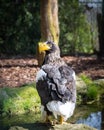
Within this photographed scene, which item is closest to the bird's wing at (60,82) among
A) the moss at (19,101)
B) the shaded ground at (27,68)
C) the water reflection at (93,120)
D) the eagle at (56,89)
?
the eagle at (56,89)

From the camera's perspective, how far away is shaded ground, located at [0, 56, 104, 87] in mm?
11488

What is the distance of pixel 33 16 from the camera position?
15.8m

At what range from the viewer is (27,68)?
12680 millimetres

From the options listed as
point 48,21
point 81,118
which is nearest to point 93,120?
point 81,118

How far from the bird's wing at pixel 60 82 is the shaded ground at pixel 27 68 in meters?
4.47

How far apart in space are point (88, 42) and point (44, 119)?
9.85 metres

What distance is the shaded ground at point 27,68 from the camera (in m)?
11.5

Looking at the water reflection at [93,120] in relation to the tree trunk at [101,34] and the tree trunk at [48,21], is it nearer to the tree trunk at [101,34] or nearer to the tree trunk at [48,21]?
the tree trunk at [48,21]

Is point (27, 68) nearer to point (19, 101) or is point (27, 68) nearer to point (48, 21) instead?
point (48, 21)

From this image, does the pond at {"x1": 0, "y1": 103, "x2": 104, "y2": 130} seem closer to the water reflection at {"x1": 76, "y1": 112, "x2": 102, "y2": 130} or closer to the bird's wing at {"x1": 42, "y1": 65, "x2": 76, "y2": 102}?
the water reflection at {"x1": 76, "y1": 112, "x2": 102, "y2": 130}

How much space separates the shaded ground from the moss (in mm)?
1699

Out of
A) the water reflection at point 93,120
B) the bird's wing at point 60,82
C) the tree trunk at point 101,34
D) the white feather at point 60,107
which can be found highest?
the tree trunk at point 101,34

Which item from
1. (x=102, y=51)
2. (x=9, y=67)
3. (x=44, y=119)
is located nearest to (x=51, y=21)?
(x=9, y=67)

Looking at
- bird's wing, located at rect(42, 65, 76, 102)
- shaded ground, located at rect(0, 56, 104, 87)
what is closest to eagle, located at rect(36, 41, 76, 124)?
bird's wing, located at rect(42, 65, 76, 102)
